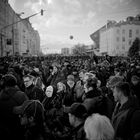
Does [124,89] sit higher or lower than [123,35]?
lower

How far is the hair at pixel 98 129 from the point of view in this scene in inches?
83.4

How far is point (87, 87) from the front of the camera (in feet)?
15.7

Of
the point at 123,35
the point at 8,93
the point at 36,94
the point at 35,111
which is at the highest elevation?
the point at 123,35

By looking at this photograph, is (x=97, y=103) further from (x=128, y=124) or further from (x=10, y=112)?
(x=10, y=112)

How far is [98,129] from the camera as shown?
215 cm

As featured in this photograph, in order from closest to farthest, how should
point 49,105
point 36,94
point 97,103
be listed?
point 97,103 → point 49,105 → point 36,94

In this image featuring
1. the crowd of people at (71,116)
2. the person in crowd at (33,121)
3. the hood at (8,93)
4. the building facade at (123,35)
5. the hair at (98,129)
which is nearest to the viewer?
the hair at (98,129)

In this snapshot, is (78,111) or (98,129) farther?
(78,111)

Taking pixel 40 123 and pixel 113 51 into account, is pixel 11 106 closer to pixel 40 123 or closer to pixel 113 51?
pixel 40 123

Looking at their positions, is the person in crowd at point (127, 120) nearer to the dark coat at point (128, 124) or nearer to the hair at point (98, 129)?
the dark coat at point (128, 124)

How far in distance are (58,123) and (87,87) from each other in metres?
1.31

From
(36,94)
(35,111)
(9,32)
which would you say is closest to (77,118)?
(35,111)

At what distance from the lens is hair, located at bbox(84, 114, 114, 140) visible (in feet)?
6.95

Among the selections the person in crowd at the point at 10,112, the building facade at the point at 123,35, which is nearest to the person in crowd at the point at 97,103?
the person in crowd at the point at 10,112
